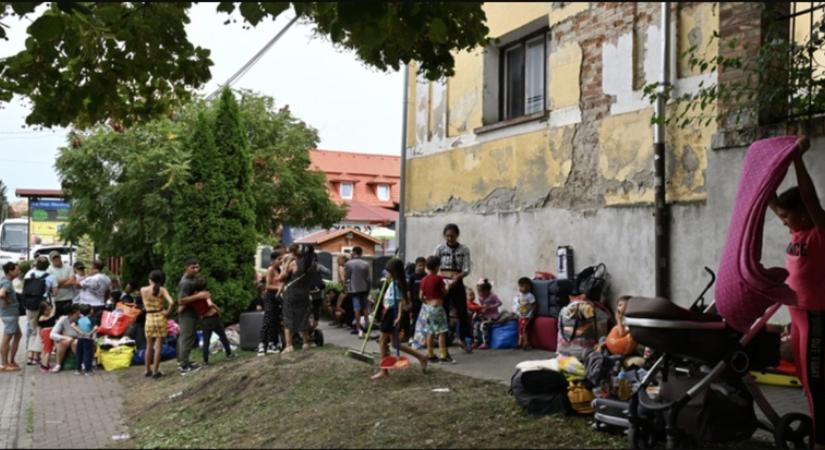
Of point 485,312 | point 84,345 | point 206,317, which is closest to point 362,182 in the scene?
point 485,312

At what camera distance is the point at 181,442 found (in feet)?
18.5

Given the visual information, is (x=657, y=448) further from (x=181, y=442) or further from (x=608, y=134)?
(x=608, y=134)

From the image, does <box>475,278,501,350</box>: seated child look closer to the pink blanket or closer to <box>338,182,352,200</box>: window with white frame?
the pink blanket

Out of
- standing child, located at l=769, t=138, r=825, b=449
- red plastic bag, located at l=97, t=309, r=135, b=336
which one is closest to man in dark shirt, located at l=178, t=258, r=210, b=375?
red plastic bag, located at l=97, t=309, r=135, b=336

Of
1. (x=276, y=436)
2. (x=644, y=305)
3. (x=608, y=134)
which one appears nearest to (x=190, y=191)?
(x=608, y=134)

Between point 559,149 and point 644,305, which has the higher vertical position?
point 559,149

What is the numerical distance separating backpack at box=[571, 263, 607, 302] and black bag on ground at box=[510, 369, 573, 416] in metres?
4.02

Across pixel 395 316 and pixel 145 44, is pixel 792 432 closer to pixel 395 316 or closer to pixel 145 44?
pixel 395 316

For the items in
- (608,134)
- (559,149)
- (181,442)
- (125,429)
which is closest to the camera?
(181,442)

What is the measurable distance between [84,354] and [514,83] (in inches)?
339

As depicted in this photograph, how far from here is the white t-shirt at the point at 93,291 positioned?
1449 centimetres

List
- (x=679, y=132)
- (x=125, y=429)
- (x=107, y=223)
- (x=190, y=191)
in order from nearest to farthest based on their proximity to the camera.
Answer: (x=125, y=429) → (x=679, y=132) → (x=190, y=191) → (x=107, y=223)

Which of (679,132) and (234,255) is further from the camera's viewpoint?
(234,255)

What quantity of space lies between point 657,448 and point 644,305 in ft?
3.32
